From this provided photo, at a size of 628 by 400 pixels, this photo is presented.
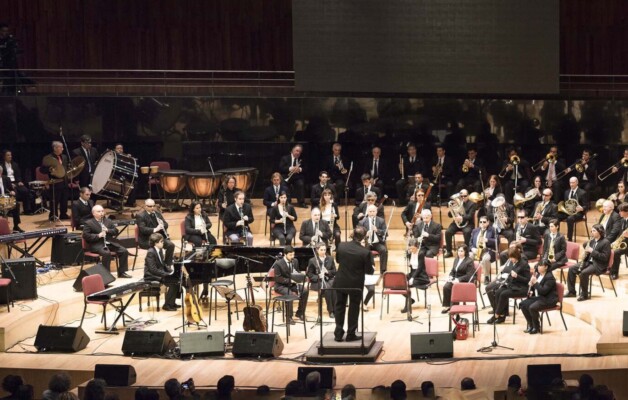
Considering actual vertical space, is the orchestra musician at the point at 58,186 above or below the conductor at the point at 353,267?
above

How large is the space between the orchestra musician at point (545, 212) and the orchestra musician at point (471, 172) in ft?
5.57

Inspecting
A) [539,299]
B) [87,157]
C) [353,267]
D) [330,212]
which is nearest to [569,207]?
[330,212]

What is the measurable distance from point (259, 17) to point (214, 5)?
879 mm

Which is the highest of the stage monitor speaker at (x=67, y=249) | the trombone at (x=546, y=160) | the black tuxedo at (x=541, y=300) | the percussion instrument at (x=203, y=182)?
the trombone at (x=546, y=160)

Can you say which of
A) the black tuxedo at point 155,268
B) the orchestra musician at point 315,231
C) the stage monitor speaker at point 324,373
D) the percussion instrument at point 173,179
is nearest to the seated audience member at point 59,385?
the stage monitor speaker at point 324,373

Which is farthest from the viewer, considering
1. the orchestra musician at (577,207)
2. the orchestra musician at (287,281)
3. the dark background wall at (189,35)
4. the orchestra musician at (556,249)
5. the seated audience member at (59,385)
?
the dark background wall at (189,35)

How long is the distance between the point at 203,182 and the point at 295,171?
1.50m

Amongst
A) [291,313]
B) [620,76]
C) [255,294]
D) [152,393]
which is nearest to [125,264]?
[255,294]

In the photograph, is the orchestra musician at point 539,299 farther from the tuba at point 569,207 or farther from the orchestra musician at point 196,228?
the orchestra musician at point 196,228

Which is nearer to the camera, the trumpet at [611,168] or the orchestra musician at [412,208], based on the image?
the orchestra musician at [412,208]

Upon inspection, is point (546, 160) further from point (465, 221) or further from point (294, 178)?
point (294, 178)

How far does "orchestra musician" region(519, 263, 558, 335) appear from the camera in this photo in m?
12.6

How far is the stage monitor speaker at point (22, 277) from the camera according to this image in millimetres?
13461

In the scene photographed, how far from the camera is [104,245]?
1475cm
